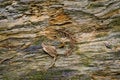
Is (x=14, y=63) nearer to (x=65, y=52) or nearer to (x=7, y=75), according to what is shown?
(x=7, y=75)

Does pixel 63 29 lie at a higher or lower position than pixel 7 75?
higher

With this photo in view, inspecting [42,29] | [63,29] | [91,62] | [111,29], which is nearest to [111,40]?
[111,29]

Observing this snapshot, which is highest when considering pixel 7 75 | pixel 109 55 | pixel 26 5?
pixel 26 5

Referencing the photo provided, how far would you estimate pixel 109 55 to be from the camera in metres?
4.90

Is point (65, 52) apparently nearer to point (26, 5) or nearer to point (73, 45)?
point (73, 45)

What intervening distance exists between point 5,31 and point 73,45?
1.33 meters

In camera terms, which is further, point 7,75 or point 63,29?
point 63,29

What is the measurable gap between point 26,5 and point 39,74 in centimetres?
147

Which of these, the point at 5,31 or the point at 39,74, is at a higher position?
the point at 5,31

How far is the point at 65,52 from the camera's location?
5.06 m

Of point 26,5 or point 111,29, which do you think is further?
point 26,5

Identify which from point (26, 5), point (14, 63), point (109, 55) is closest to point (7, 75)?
point (14, 63)

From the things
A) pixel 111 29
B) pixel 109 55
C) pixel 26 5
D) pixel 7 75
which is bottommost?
pixel 7 75

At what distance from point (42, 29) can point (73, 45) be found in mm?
692
